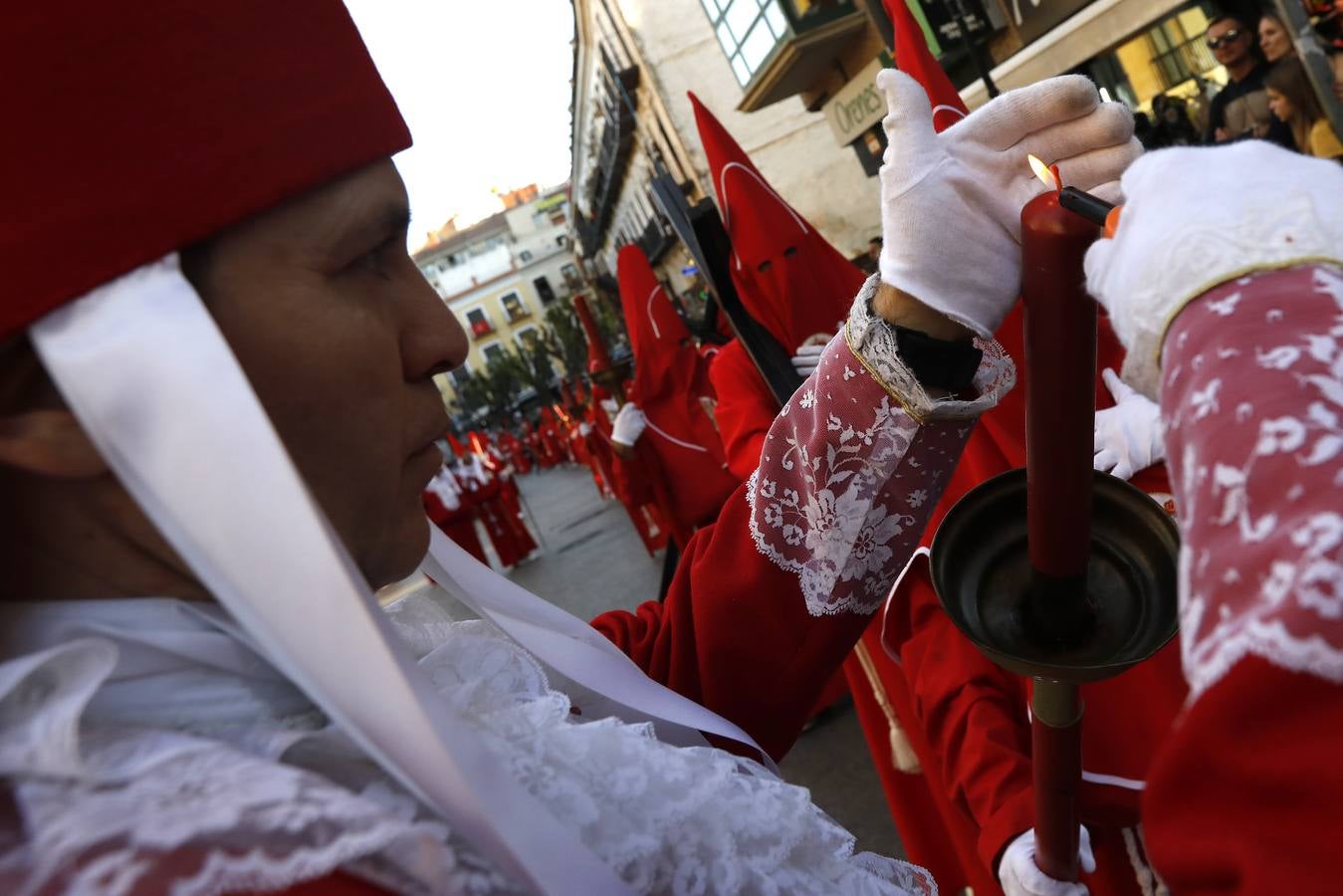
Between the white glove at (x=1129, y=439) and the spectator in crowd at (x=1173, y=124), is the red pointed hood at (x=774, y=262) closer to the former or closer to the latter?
the white glove at (x=1129, y=439)

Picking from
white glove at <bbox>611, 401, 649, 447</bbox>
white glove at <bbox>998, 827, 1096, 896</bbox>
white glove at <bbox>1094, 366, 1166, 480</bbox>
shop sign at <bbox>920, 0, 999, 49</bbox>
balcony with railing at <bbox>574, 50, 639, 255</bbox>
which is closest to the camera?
Result: white glove at <bbox>998, 827, 1096, 896</bbox>

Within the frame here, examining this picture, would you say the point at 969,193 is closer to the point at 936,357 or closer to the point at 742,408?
the point at 936,357

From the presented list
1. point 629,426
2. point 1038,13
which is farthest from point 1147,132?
point 629,426

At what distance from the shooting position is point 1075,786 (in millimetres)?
976

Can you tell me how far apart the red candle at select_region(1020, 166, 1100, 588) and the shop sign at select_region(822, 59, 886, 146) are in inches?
376

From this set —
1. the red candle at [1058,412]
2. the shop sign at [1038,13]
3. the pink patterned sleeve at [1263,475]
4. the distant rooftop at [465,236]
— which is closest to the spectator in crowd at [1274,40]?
the shop sign at [1038,13]

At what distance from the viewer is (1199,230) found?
21.9 inches

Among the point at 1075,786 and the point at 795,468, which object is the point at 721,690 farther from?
the point at 1075,786

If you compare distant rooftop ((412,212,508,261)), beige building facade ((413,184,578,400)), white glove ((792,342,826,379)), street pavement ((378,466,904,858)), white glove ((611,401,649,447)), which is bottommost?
street pavement ((378,466,904,858))

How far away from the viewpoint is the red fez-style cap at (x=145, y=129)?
0.58 m

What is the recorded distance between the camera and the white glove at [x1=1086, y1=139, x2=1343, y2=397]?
20.8 inches

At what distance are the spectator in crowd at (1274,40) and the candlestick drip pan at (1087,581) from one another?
16.0ft

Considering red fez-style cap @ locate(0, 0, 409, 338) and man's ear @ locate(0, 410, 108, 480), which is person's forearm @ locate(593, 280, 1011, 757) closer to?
red fez-style cap @ locate(0, 0, 409, 338)

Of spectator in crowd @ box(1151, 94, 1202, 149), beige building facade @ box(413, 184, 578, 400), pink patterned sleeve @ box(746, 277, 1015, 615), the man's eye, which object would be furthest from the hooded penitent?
beige building facade @ box(413, 184, 578, 400)
